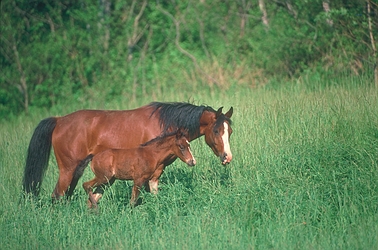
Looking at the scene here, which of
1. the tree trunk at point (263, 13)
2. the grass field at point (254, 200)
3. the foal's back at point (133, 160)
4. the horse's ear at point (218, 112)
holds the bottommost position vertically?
the grass field at point (254, 200)

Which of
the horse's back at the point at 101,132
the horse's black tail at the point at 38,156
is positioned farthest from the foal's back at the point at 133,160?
the horse's black tail at the point at 38,156

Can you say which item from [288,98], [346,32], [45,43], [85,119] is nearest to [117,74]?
[45,43]

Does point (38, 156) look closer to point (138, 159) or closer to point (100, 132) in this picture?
point (100, 132)

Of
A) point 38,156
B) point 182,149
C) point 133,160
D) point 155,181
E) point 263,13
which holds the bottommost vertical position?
point 155,181

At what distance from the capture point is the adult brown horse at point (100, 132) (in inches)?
336

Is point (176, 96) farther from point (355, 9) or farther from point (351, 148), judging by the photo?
point (351, 148)

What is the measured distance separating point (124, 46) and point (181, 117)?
37.6 feet

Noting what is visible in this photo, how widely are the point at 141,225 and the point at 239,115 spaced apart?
4.42 meters

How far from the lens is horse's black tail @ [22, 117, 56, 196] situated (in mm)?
9070

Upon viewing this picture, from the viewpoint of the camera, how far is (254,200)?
7.86 metres

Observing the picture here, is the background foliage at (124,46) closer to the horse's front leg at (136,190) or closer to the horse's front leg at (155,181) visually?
the horse's front leg at (155,181)

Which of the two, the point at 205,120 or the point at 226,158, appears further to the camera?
the point at 205,120

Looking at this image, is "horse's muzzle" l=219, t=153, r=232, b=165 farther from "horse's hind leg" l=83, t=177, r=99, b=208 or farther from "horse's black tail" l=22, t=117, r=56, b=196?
"horse's black tail" l=22, t=117, r=56, b=196

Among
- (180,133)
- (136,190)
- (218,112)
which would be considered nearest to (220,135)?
(218,112)
